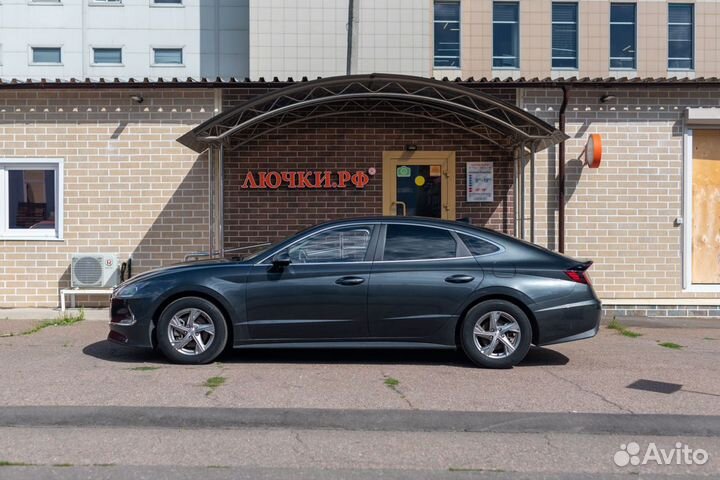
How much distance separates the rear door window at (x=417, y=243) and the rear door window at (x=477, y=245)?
126 mm

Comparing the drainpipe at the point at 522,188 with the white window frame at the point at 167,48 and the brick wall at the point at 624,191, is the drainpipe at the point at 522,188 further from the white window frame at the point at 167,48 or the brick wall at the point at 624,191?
the white window frame at the point at 167,48

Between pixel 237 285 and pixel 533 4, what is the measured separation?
954 inches

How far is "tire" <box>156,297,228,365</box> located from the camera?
7.62 meters

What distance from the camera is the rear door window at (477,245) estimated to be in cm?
781

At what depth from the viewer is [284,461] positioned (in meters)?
5.10

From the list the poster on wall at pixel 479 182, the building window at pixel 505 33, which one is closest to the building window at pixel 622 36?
the building window at pixel 505 33

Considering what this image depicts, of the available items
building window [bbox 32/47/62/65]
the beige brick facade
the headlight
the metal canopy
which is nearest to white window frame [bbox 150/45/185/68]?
building window [bbox 32/47/62/65]

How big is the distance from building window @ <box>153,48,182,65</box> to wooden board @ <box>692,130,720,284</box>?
26.0 meters

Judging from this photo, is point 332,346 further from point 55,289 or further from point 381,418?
point 55,289

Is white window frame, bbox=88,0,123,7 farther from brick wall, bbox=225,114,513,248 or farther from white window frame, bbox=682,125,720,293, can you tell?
white window frame, bbox=682,125,720,293

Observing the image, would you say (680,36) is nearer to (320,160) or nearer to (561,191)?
(561,191)

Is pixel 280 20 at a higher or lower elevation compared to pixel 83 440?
higher

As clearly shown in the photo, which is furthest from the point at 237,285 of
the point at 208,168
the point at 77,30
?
the point at 77,30

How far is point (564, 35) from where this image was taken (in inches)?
1142
